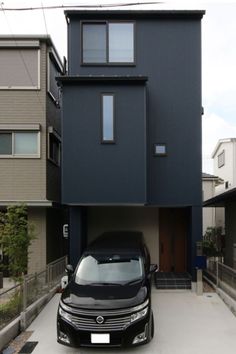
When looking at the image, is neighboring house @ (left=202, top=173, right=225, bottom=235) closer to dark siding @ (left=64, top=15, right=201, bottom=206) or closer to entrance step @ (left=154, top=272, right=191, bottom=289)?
entrance step @ (left=154, top=272, right=191, bottom=289)

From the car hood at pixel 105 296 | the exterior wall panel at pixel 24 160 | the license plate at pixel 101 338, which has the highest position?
the exterior wall panel at pixel 24 160

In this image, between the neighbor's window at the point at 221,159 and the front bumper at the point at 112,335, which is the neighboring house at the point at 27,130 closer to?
the front bumper at the point at 112,335

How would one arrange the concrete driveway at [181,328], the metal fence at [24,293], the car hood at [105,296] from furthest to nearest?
the metal fence at [24,293] → the concrete driveway at [181,328] → the car hood at [105,296]

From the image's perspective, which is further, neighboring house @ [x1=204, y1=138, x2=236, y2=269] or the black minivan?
neighboring house @ [x1=204, y1=138, x2=236, y2=269]

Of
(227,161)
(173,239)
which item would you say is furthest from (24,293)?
(227,161)

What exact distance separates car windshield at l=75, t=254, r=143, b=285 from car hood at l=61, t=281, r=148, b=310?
289mm

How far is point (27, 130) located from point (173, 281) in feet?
21.6

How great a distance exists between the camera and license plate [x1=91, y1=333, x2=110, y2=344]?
6.34 meters

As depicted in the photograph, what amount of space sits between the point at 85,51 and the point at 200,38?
3489 mm

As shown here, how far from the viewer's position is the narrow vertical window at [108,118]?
11.0 m

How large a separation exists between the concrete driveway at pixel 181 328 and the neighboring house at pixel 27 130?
3356mm

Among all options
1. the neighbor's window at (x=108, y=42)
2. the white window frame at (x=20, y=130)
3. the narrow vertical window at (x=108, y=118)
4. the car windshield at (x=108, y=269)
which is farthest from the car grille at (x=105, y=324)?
the neighbor's window at (x=108, y=42)

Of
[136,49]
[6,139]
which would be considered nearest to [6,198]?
[6,139]

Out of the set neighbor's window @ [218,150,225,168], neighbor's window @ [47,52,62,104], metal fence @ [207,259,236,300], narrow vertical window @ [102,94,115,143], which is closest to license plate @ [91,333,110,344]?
metal fence @ [207,259,236,300]
